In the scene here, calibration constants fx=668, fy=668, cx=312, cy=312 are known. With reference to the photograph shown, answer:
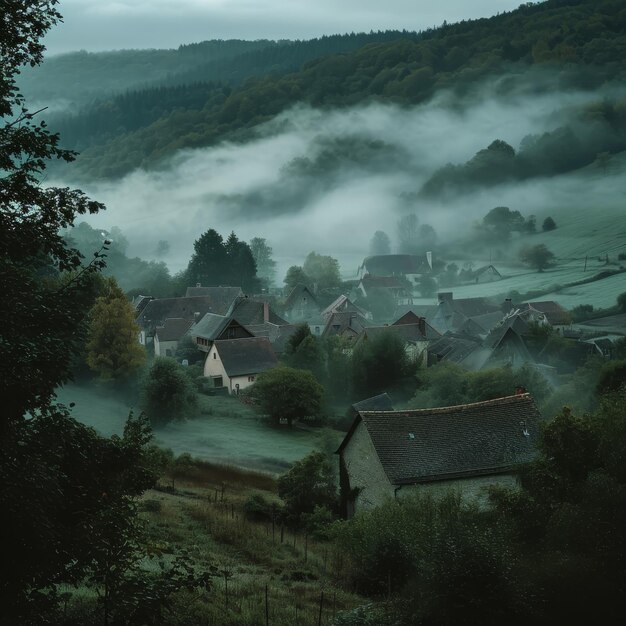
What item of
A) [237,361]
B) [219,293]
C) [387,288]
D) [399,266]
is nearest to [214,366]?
[237,361]

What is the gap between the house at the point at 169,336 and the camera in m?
35.9

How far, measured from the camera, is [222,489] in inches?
721

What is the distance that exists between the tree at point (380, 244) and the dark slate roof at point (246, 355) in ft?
60.7

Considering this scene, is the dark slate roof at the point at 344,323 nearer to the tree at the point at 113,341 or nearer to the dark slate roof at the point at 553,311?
the dark slate roof at the point at 553,311

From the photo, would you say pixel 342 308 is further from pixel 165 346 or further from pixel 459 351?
pixel 165 346

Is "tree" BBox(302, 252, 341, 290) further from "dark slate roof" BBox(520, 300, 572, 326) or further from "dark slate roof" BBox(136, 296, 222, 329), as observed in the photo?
"dark slate roof" BBox(520, 300, 572, 326)

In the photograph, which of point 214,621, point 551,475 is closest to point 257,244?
point 551,475

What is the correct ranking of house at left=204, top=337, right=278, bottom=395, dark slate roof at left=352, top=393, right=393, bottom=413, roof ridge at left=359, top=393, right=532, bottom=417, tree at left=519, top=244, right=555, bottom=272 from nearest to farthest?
roof ridge at left=359, top=393, right=532, bottom=417
dark slate roof at left=352, top=393, right=393, bottom=413
house at left=204, top=337, right=278, bottom=395
tree at left=519, top=244, right=555, bottom=272

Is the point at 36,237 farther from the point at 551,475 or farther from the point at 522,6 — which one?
the point at 522,6

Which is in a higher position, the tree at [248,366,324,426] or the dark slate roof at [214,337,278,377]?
the dark slate roof at [214,337,278,377]

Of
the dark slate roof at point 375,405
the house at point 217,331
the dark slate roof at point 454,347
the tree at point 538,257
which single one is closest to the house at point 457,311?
the dark slate roof at point 454,347

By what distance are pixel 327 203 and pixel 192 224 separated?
12871mm

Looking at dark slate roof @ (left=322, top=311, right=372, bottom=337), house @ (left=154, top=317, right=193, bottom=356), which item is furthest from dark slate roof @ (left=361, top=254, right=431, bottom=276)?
house @ (left=154, top=317, right=193, bottom=356)

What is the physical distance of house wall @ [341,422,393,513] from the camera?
1555cm
